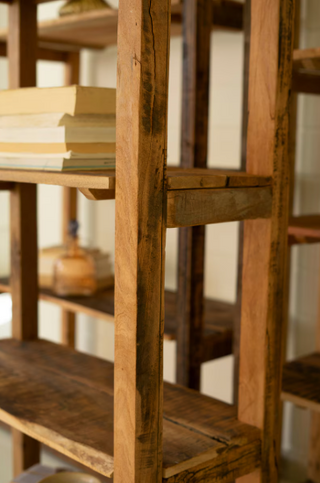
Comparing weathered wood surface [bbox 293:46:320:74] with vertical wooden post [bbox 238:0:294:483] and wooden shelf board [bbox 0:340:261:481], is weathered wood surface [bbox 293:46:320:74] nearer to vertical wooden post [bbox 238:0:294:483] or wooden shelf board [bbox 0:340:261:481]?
vertical wooden post [bbox 238:0:294:483]

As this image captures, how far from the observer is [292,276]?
2.32 meters

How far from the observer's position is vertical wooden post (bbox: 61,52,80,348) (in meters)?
2.82

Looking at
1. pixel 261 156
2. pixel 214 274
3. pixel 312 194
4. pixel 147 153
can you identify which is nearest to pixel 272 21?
pixel 261 156

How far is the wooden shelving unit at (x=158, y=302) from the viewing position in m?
0.94

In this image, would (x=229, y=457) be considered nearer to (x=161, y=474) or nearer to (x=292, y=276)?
(x=161, y=474)

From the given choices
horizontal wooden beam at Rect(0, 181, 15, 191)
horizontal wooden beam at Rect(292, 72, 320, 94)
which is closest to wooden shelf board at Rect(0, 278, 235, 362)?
horizontal wooden beam at Rect(0, 181, 15, 191)

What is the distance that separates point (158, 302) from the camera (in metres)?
0.99

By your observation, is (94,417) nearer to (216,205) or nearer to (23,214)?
(216,205)

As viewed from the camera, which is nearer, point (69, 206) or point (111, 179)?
point (111, 179)

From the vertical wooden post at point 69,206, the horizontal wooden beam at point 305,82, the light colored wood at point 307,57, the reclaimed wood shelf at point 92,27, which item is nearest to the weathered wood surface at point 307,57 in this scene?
the light colored wood at point 307,57

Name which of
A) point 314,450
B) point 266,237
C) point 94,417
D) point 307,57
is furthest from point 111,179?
point 314,450

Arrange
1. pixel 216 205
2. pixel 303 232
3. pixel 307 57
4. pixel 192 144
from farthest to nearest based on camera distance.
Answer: pixel 192 144 < pixel 303 232 < pixel 307 57 < pixel 216 205

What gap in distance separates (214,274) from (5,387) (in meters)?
1.31

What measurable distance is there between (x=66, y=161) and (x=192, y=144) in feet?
2.23
